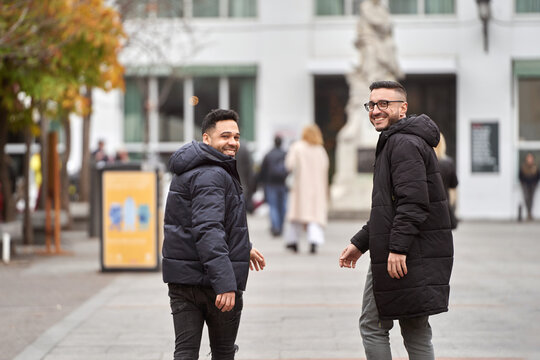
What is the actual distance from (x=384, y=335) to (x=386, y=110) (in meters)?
1.13

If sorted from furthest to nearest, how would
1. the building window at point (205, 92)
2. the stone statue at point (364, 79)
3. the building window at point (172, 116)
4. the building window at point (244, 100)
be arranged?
the building window at point (172, 116), the building window at point (205, 92), the building window at point (244, 100), the stone statue at point (364, 79)

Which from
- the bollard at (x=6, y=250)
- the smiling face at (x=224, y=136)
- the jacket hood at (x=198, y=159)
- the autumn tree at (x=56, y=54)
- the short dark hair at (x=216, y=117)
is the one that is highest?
the autumn tree at (x=56, y=54)

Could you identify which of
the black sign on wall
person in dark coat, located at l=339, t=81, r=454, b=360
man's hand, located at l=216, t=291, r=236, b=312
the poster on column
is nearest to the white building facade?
the black sign on wall

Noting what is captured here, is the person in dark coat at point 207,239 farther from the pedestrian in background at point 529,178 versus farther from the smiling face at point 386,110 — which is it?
the pedestrian in background at point 529,178

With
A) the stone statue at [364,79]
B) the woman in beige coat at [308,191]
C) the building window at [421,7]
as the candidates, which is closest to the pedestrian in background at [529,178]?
the building window at [421,7]

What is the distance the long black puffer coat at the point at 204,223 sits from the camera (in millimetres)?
4809

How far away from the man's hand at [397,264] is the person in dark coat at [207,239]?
2.29 ft

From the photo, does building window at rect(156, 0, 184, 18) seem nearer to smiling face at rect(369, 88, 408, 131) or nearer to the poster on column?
the poster on column

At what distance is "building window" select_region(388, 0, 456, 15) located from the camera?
27.6m

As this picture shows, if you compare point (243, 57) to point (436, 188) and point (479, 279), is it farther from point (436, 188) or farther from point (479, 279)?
point (436, 188)

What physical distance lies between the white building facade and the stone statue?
3.50m

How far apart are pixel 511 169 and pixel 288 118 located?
19.6 ft

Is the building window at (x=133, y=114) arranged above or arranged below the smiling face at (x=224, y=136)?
above

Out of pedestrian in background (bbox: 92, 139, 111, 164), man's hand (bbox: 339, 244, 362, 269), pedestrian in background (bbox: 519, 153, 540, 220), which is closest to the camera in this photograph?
man's hand (bbox: 339, 244, 362, 269)
